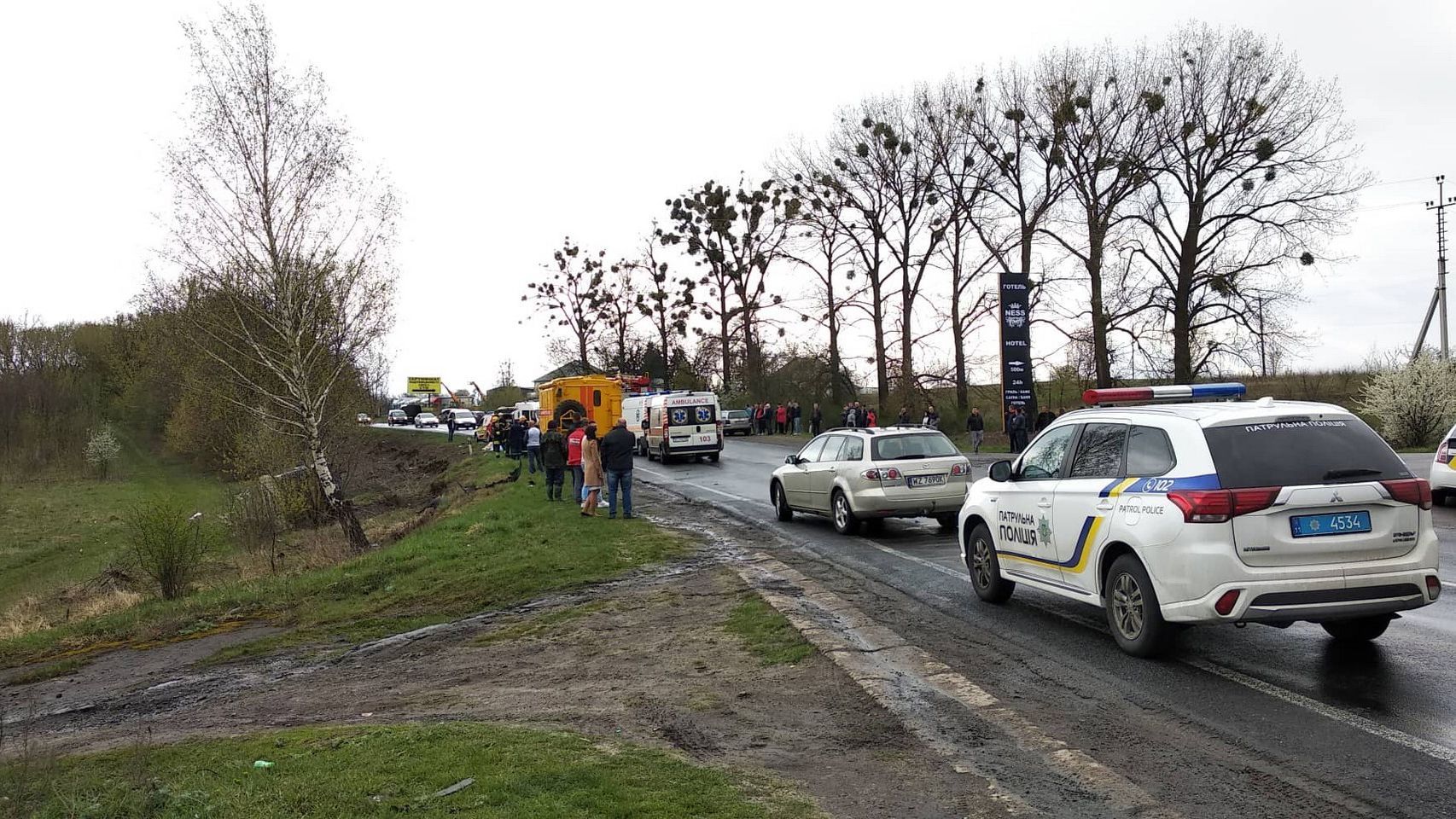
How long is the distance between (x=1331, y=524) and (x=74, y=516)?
38.5 metres

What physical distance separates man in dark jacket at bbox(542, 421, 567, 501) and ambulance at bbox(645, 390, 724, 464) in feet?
37.6

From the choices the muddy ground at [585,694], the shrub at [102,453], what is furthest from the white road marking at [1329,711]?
the shrub at [102,453]

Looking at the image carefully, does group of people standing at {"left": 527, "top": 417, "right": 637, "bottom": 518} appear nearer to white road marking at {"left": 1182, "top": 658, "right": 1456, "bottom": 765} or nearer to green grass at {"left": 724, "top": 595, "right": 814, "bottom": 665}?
green grass at {"left": 724, "top": 595, "right": 814, "bottom": 665}

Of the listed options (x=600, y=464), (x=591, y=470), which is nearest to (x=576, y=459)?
(x=600, y=464)

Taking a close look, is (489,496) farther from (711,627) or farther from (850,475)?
(711,627)

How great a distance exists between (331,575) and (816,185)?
35738 mm

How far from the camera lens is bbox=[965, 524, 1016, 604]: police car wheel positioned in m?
8.76

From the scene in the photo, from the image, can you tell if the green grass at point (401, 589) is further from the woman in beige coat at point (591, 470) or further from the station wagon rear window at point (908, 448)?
the station wagon rear window at point (908, 448)

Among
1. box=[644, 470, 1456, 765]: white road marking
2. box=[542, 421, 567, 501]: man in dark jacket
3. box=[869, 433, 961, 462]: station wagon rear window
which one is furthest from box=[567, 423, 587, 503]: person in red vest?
box=[644, 470, 1456, 765]: white road marking

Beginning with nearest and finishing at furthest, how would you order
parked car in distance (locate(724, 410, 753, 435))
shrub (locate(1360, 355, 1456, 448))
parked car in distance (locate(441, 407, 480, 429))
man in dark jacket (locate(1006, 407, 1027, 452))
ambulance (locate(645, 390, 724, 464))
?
shrub (locate(1360, 355, 1456, 448)) < man in dark jacket (locate(1006, 407, 1027, 452)) < ambulance (locate(645, 390, 724, 464)) < parked car in distance (locate(724, 410, 753, 435)) < parked car in distance (locate(441, 407, 480, 429))

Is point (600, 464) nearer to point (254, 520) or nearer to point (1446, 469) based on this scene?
point (254, 520)

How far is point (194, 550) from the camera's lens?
15.4 metres

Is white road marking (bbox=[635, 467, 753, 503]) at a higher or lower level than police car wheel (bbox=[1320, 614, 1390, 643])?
higher

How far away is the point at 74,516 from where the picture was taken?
34.5 meters
